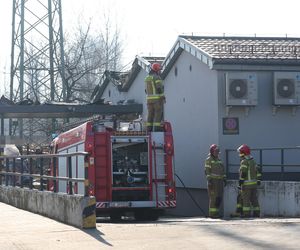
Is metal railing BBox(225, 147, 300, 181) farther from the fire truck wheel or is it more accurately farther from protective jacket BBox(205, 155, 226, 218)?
the fire truck wheel

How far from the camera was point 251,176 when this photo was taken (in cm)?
1738

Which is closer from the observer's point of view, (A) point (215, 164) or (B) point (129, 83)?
(A) point (215, 164)

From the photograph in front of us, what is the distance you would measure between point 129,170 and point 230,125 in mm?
5760

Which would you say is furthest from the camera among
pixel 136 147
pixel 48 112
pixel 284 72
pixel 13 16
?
pixel 13 16

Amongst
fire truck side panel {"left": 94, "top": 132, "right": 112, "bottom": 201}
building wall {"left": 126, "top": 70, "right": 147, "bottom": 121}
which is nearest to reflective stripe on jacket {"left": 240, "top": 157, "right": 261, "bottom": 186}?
fire truck side panel {"left": 94, "top": 132, "right": 112, "bottom": 201}

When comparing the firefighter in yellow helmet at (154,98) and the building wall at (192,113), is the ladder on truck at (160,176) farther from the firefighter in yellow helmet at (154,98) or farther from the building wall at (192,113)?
the building wall at (192,113)

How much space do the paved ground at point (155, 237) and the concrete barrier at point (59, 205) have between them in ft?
0.70

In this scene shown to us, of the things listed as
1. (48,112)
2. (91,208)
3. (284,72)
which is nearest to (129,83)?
(48,112)

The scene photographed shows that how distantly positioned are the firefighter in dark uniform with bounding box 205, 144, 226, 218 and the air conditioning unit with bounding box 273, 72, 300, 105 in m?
4.16

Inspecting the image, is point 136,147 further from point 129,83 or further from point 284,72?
point 129,83

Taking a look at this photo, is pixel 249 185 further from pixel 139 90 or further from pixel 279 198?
pixel 139 90

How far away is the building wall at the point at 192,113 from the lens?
2239 cm

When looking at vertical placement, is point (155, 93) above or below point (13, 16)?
below

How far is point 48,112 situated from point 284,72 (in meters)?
10.4
